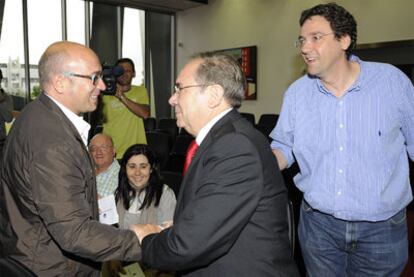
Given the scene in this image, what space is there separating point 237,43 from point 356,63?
25.0 feet

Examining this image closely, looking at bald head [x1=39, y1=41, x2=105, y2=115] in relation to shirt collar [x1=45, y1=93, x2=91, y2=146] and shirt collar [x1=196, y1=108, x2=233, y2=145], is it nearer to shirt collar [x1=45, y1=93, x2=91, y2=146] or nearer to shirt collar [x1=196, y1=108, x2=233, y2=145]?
shirt collar [x1=45, y1=93, x2=91, y2=146]

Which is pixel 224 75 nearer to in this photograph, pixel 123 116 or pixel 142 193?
pixel 142 193

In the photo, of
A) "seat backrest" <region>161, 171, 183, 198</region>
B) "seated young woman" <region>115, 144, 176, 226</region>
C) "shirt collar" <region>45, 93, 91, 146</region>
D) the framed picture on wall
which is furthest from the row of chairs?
"shirt collar" <region>45, 93, 91, 146</region>

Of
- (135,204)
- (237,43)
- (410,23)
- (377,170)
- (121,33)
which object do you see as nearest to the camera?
(377,170)

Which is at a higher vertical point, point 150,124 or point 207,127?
point 207,127

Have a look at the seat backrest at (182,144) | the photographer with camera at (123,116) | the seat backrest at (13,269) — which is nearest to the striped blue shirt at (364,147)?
the seat backrest at (13,269)

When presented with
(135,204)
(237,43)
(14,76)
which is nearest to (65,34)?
(14,76)

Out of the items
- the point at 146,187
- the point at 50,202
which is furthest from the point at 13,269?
the point at 146,187

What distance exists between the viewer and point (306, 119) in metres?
1.84

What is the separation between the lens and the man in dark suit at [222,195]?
1.14 meters

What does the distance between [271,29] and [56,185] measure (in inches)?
307

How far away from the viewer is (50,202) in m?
1.33

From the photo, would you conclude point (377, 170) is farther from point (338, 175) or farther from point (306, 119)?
point (306, 119)

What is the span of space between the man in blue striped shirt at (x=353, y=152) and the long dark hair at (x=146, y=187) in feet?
4.46
